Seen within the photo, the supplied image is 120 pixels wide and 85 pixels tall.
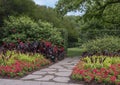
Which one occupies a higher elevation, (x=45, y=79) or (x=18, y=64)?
(x=18, y=64)

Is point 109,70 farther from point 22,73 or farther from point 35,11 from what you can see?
point 35,11

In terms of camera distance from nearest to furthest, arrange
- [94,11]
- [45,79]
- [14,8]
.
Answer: [45,79] < [14,8] < [94,11]

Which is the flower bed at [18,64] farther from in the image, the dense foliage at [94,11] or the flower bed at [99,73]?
the dense foliage at [94,11]

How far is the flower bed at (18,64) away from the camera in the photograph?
772 cm

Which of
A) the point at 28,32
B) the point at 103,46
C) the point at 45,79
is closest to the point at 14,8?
the point at 28,32

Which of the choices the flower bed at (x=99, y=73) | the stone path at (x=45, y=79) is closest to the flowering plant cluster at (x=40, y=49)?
the stone path at (x=45, y=79)

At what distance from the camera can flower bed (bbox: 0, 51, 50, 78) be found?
7723 millimetres

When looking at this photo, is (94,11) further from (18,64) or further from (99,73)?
(99,73)

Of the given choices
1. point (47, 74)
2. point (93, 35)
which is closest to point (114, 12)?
point (93, 35)

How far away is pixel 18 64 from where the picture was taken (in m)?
8.42

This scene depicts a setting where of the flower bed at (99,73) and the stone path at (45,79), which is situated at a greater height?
the flower bed at (99,73)

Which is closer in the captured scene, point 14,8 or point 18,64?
point 18,64

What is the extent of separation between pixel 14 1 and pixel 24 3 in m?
0.80

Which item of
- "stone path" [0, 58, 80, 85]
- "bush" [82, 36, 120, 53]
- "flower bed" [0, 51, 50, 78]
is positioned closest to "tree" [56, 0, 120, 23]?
"bush" [82, 36, 120, 53]
